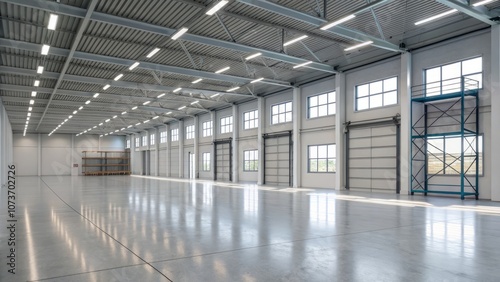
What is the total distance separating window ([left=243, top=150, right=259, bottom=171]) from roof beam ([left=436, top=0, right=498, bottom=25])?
19918 mm

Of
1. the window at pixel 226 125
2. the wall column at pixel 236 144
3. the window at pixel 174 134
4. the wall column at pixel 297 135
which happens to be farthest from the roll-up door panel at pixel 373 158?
the window at pixel 174 134

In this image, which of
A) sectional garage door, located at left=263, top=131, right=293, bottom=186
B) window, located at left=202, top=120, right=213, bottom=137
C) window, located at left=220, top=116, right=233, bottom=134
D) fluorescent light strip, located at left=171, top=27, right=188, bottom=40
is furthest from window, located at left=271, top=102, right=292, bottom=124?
fluorescent light strip, located at left=171, top=27, right=188, bottom=40

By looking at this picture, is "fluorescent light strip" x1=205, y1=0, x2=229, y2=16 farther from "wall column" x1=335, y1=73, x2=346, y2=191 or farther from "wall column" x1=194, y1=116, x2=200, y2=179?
"wall column" x1=194, y1=116, x2=200, y2=179

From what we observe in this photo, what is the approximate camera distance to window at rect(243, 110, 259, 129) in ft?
105

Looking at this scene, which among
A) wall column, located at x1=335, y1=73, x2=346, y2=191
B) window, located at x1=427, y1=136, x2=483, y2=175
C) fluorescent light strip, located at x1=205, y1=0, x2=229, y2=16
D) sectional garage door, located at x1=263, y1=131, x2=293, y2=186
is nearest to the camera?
fluorescent light strip, located at x1=205, y1=0, x2=229, y2=16

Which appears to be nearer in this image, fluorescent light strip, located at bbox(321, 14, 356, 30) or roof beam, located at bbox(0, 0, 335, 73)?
roof beam, located at bbox(0, 0, 335, 73)

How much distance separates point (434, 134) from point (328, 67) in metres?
7.61

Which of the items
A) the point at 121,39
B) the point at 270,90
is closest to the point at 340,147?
the point at 270,90

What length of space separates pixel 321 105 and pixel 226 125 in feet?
44.7

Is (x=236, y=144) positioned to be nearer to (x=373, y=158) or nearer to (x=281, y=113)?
(x=281, y=113)

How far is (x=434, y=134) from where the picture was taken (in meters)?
17.4

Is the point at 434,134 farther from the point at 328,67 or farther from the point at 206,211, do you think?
the point at 206,211

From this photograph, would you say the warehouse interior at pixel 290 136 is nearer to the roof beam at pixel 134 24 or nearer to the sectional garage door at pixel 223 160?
the roof beam at pixel 134 24

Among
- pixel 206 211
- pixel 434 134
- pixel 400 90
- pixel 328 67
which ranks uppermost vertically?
pixel 328 67
